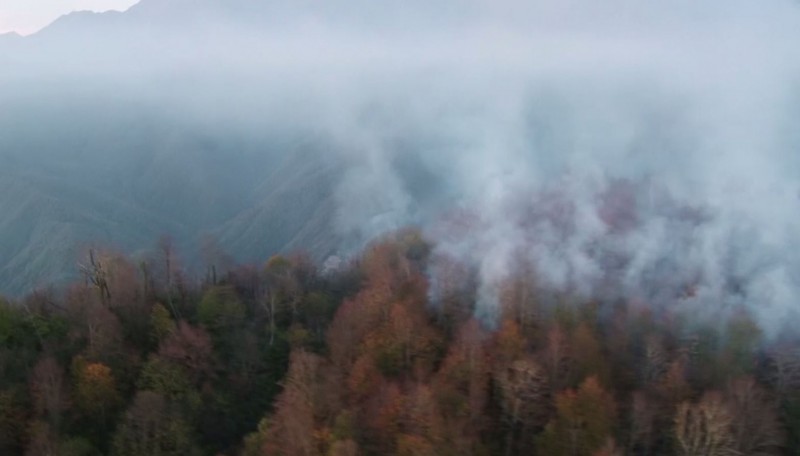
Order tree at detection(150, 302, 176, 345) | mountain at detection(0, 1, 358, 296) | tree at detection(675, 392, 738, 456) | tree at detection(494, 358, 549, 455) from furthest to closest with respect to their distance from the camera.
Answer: mountain at detection(0, 1, 358, 296), tree at detection(150, 302, 176, 345), tree at detection(494, 358, 549, 455), tree at detection(675, 392, 738, 456)

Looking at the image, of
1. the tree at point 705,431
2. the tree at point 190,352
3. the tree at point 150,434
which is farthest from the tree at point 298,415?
the tree at point 705,431

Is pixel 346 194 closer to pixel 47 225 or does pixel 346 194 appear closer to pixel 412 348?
pixel 47 225

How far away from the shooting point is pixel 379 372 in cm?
2483

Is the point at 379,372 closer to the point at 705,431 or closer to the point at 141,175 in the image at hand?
the point at 705,431

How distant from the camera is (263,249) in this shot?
80.2 metres

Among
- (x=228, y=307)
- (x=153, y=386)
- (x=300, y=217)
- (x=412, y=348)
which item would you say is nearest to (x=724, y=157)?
(x=412, y=348)

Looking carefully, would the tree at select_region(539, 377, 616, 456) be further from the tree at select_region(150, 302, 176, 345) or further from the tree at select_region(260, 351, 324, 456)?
the tree at select_region(150, 302, 176, 345)

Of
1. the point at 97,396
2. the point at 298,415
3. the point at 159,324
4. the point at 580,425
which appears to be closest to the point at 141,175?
the point at 159,324

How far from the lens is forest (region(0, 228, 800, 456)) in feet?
67.4

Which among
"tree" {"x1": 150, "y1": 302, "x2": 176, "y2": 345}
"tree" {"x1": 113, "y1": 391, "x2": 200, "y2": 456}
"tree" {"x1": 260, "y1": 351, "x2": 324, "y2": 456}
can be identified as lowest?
"tree" {"x1": 113, "y1": 391, "x2": 200, "y2": 456}

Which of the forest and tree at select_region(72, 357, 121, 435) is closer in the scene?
the forest

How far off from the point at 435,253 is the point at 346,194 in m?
38.2

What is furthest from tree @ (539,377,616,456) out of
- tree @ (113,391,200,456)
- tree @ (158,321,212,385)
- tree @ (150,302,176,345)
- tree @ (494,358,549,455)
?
tree @ (150,302,176,345)

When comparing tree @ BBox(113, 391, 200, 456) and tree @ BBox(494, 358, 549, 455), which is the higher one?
Result: tree @ BBox(494, 358, 549, 455)
